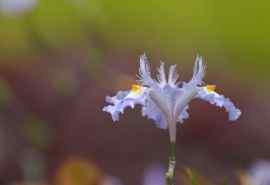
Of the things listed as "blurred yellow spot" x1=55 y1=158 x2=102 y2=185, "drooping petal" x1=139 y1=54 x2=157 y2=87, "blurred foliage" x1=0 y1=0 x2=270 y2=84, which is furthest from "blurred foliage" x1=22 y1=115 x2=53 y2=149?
"drooping petal" x1=139 y1=54 x2=157 y2=87

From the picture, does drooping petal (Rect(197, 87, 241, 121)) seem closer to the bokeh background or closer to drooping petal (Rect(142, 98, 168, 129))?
drooping petal (Rect(142, 98, 168, 129))

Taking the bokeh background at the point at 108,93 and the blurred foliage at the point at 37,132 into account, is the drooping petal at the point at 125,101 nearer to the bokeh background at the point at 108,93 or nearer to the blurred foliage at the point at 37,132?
the bokeh background at the point at 108,93

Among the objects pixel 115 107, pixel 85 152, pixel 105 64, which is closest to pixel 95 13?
pixel 105 64

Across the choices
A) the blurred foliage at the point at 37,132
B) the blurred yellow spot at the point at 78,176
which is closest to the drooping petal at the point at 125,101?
the blurred yellow spot at the point at 78,176

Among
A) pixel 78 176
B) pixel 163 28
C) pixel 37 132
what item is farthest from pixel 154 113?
pixel 163 28

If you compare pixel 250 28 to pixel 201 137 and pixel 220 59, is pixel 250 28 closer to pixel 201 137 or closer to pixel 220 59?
pixel 220 59

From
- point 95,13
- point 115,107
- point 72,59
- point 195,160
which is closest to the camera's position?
point 115,107
